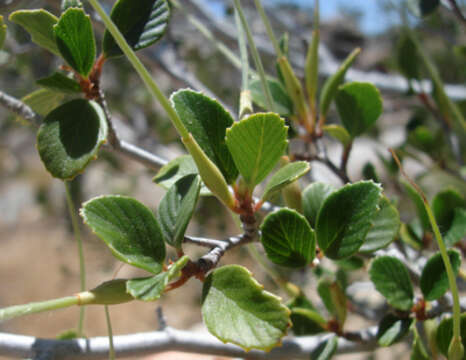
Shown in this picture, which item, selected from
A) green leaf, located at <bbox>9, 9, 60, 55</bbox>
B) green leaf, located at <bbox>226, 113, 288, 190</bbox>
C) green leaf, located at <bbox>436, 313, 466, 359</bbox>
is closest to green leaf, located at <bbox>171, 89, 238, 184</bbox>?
green leaf, located at <bbox>226, 113, 288, 190</bbox>

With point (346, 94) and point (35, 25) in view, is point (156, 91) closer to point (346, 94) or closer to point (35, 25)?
point (35, 25)

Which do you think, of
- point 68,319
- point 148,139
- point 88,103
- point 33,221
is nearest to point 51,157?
point 88,103

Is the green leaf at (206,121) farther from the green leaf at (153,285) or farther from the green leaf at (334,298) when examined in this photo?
the green leaf at (334,298)

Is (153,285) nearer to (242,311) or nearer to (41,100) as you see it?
(242,311)

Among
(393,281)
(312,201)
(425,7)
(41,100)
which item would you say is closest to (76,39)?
(41,100)

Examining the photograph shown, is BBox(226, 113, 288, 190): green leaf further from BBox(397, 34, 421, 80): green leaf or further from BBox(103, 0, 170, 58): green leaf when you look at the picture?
BBox(397, 34, 421, 80): green leaf

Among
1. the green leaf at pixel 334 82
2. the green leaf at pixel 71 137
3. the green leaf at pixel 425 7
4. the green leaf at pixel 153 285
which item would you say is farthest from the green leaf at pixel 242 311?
the green leaf at pixel 425 7
